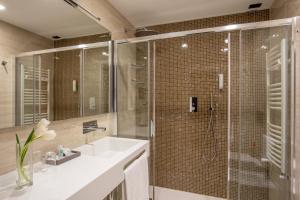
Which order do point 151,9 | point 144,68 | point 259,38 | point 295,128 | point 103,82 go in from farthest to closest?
point 144,68 → point 151,9 → point 103,82 → point 259,38 → point 295,128

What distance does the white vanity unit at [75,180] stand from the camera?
36.0 inches

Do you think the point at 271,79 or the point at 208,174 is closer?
the point at 271,79

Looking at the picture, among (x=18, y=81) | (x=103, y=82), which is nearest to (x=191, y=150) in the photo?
(x=103, y=82)

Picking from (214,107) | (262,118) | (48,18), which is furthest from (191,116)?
(48,18)

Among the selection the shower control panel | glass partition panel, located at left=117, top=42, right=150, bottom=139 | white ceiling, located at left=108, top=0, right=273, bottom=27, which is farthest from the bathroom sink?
white ceiling, located at left=108, top=0, right=273, bottom=27

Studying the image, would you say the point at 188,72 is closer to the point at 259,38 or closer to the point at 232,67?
the point at 232,67

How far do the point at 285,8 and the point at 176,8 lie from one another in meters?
1.17

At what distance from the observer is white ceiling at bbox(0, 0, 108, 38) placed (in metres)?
1.17

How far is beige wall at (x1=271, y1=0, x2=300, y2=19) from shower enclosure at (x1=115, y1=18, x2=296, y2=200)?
0.47ft

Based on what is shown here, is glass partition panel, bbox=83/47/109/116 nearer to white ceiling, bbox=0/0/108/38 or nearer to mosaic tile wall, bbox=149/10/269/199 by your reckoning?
white ceiling, bbox=0/0/108/38

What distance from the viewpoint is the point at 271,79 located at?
1.83 metres

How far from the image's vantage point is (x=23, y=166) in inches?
40.1

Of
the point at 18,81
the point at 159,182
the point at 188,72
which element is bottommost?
the point at 159,182

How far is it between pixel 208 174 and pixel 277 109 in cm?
126
